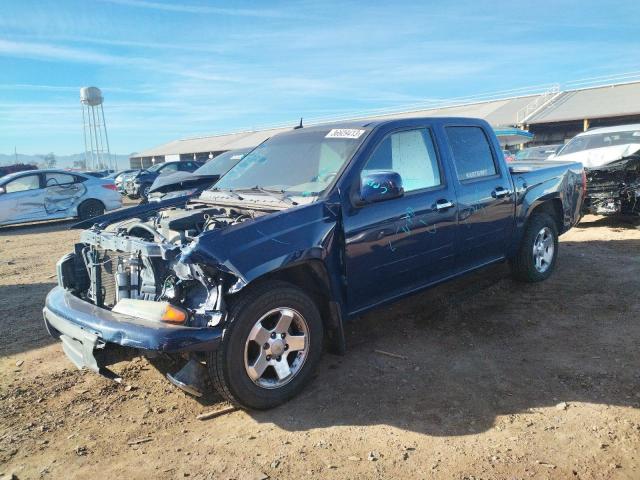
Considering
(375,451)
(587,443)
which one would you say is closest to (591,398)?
(587,443)

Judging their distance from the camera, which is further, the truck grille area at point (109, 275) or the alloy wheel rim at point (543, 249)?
the alloy wheel rim at point (543, 249)

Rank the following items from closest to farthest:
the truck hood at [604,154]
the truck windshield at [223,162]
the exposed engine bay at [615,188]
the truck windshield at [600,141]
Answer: the exposed engine bay at [615,188]
the truck hood at [604,154]
the truck windshield at [600,141]
the truck windshield at [223,162]

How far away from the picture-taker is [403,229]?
3789mm

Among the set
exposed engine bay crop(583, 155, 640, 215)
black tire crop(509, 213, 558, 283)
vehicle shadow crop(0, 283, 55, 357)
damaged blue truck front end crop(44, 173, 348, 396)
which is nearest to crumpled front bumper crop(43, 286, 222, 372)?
damaged blue truck front end crop(44, 173, 348, 396)

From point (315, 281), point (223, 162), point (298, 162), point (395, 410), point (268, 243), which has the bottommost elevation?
point (395, 410)

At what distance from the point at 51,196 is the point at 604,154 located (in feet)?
41.0

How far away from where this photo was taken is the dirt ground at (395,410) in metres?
2.70

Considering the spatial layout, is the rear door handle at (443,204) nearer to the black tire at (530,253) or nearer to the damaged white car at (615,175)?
the black tire at (530,253)

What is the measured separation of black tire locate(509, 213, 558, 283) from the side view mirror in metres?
2.51

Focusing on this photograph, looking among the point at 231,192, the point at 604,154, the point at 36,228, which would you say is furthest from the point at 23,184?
the point at 604,154

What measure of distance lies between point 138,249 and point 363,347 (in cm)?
202

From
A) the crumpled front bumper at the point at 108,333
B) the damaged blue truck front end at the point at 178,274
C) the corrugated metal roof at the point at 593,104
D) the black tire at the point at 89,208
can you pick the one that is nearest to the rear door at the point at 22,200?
the black tire at the point at 89,208

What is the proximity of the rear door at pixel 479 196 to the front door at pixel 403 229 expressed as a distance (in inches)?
7.7

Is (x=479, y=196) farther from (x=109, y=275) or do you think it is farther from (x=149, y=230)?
(x=109, y=275)
